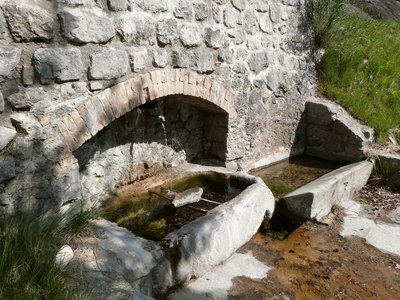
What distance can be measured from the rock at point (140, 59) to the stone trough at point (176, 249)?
1.28 metres

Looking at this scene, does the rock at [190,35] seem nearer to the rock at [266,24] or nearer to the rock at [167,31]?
the rock at [167,31]

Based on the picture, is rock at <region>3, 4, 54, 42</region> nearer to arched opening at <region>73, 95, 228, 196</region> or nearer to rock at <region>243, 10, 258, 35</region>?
arched opening at <region>73, 95, 228, 196</region>

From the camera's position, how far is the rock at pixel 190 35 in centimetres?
344

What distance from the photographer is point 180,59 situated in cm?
345

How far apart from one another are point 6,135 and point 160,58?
146 centimetres

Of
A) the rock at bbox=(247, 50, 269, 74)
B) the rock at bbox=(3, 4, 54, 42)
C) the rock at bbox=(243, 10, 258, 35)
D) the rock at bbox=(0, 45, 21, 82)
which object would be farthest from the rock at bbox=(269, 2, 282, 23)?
the rock at bbox=(0, 45, 21, 82)

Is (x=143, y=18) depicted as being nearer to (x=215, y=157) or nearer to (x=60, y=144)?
(x=60, y=144)

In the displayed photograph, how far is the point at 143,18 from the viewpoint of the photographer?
306 cm

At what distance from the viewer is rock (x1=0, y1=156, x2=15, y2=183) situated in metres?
2.29

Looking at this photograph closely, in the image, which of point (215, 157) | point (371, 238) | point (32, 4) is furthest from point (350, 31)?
point (32, 4)

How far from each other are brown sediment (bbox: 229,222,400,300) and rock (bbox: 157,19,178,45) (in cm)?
190

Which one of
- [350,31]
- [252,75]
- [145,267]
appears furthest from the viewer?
A: [350,31]

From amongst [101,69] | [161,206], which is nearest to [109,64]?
[101,69]

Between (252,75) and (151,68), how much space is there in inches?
63.6
